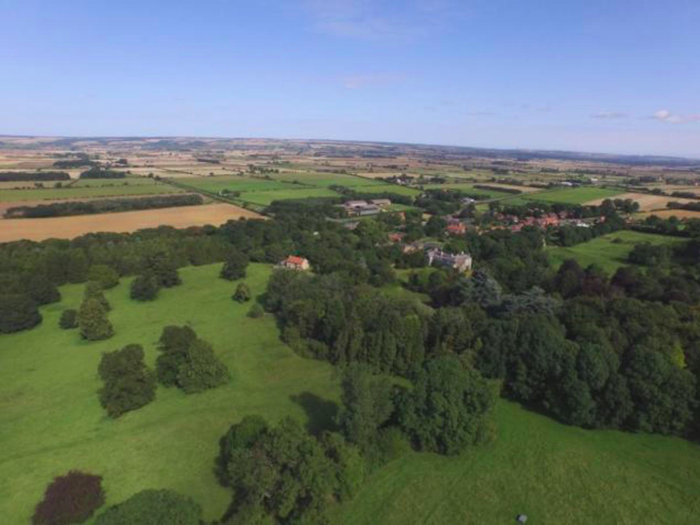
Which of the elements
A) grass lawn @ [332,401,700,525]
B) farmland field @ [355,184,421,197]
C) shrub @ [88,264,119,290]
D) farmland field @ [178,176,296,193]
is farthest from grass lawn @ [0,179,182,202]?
grass lawn @ [332,401,700,525]

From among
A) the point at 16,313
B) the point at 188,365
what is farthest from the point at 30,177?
the point at 188,365

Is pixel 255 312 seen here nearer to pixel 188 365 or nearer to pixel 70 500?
pixel 188 365

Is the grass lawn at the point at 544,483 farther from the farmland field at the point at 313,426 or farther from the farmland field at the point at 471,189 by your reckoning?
the farmland field at the point at 471,189

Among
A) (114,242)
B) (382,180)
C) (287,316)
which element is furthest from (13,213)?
(382,180)

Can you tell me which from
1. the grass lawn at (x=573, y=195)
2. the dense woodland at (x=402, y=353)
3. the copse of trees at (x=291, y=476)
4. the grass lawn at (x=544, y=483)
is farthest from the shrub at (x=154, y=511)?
the grass lawn at (x=573, y=195)

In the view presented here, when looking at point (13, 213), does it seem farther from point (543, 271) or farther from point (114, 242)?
point (543, 271)
